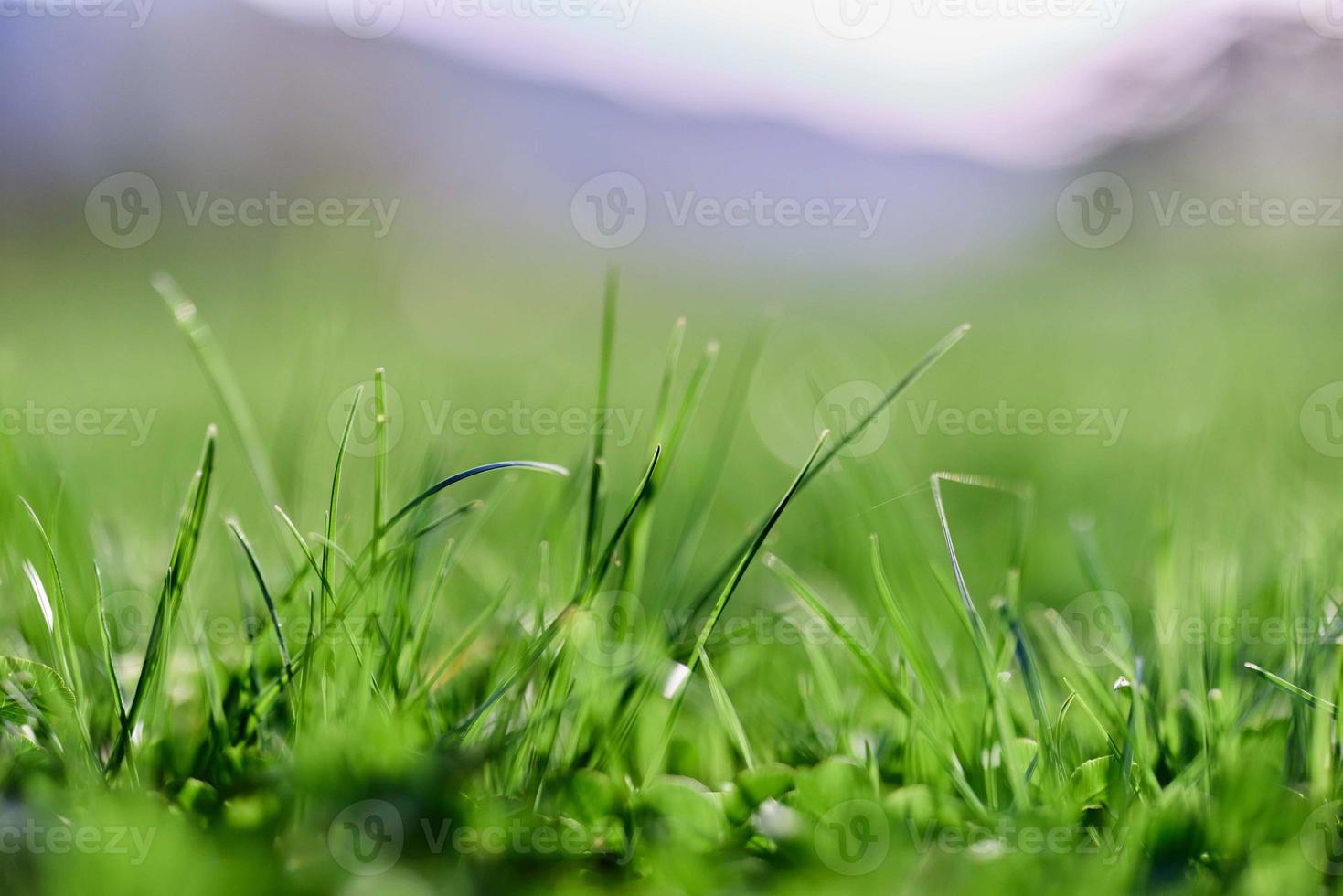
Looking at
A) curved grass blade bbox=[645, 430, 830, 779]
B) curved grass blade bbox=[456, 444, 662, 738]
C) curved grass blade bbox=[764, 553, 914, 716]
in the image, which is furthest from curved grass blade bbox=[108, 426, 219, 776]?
curved grass blade bbox=[764, 553, 914, 716]

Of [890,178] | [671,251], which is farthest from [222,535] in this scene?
[890,178]

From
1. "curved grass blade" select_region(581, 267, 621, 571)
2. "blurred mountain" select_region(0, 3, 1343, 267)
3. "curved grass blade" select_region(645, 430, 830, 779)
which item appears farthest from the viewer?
"blurred mountain" select_region(0, 3, 1343, 267)

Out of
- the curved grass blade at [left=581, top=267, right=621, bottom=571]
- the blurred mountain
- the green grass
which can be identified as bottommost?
the green grass

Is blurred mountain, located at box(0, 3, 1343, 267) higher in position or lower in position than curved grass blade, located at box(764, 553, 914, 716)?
higher

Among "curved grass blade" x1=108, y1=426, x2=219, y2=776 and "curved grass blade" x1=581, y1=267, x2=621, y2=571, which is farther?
"curved grass blade" x1=581, y1=267, x2=621, y2=571

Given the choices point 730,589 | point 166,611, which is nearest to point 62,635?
point 166,611

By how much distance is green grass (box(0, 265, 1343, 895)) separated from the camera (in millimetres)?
779

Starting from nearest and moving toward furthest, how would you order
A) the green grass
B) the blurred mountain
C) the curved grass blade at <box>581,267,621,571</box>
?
1. the green grass
2. the curved grass blade at <box>581,267,621,571</box>
3. the blurred mountain

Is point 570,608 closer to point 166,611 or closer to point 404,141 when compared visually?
point 166,611

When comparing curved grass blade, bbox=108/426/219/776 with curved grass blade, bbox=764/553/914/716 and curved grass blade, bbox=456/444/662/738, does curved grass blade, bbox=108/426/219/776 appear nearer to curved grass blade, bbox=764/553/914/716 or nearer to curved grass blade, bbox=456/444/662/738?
curved grass blade, bbox=456/444/662/738

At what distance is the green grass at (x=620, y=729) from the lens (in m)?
0.78

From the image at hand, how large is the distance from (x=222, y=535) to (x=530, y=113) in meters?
27.4

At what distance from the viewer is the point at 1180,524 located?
1.72 metres

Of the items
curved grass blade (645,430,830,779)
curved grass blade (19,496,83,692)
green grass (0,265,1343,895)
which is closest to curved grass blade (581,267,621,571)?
green grass (0,265,1343,895)
